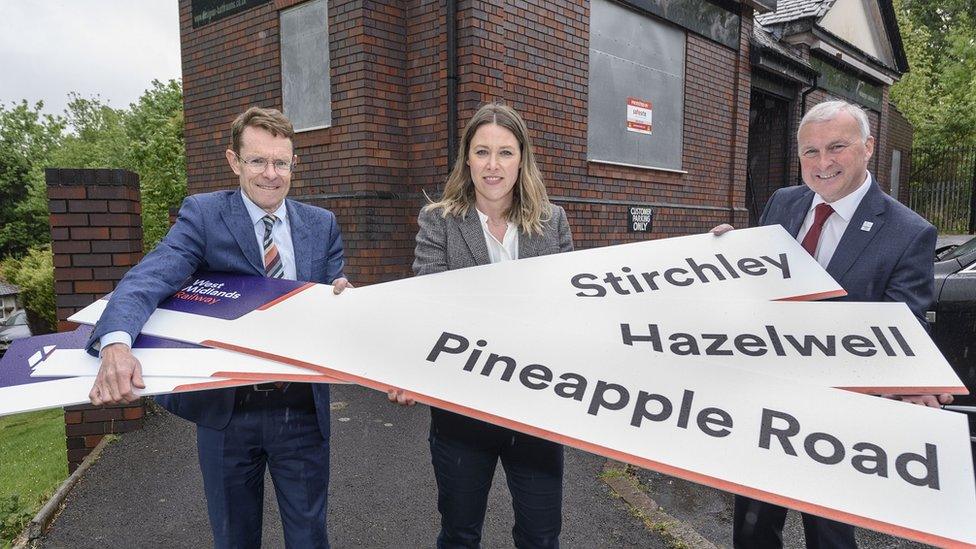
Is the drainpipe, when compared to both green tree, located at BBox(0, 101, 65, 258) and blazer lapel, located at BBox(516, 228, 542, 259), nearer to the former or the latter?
blazer lapel, located at BBox(516, 228, 542, 259)

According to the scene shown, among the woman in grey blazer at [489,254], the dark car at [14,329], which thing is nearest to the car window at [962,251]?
the woman in grey blazer at [489,254]

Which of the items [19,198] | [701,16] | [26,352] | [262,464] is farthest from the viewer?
[19,198]

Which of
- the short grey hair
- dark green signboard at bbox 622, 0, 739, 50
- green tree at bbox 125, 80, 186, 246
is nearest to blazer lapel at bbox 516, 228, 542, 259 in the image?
the short grey hair

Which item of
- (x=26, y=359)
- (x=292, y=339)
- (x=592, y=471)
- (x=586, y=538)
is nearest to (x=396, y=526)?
(x=586, y=538)

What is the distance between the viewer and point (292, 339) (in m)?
1.75

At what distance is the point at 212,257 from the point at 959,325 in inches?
167

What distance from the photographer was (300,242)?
205 cm

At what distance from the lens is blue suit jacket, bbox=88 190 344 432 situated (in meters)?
1.77

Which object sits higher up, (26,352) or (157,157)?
(157,157)

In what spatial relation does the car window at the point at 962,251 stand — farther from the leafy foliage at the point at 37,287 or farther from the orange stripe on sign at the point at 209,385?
the leafy foliage at the point at 37,287

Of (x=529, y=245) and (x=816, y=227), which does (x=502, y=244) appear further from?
(x=816, y=227)

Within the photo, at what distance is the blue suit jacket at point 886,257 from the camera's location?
1809 mm

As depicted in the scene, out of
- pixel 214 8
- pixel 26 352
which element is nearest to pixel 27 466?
pixel 26 352

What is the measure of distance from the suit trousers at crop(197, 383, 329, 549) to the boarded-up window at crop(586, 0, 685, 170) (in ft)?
18.8
